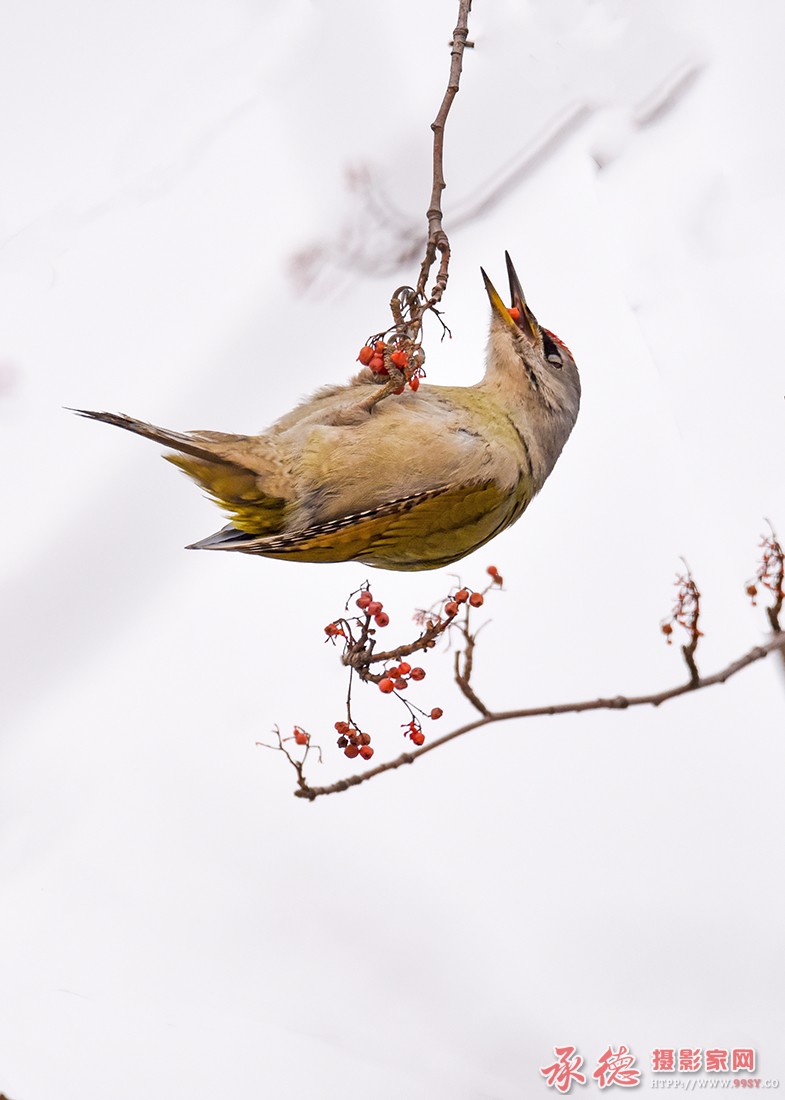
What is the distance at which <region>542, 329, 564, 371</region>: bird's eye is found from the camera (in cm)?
116

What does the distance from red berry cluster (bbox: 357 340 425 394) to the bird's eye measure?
8.4 inches

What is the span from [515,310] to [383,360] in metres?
0.24

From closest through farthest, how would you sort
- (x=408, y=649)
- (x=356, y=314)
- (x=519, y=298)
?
(x=408, y=649) < (x=519, y=298) < (x=356, y=314)

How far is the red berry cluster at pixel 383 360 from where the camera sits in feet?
3.22

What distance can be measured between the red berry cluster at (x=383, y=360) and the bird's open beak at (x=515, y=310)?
7.8 inches

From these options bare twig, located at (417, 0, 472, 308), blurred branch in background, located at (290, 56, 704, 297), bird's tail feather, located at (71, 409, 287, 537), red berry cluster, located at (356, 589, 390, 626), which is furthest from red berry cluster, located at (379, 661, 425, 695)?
blurred branch in background, located at (290, 56, 704, 297)

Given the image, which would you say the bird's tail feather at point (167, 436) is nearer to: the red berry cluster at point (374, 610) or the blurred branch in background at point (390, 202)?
the red berry cluster at point (374, 610)

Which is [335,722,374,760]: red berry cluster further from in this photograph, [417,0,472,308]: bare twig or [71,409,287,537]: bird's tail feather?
[417,0,472,308]: bare twig

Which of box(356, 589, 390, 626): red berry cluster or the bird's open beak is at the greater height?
the bird's open beak

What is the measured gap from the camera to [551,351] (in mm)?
1163

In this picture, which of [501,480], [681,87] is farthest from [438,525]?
[681,87]

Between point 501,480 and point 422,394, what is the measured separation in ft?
0.37

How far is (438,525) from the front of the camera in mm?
1029

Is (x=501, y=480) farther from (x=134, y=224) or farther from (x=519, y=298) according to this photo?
(x=134, y=224)
